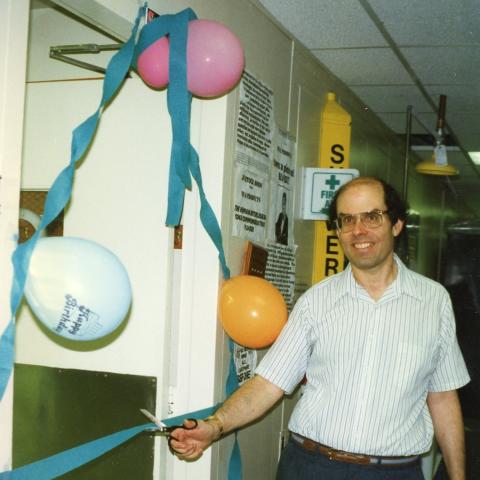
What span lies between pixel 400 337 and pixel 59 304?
1190 mm

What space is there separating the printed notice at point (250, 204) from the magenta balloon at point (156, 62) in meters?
0.57

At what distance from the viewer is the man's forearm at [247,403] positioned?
208 cm

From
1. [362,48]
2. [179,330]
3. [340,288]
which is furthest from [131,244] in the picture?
[362,48]

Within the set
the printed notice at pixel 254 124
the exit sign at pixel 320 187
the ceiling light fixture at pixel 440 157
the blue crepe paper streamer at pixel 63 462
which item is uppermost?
the ceiling light fixture at pixel 440 157

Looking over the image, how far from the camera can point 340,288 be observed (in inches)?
87.5

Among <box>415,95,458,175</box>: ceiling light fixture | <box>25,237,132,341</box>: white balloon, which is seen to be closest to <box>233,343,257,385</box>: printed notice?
<box>25,237,132,341</box>: white balloon

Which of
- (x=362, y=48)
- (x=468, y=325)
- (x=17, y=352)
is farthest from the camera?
(x=468, y=325)

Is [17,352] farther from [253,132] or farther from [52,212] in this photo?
[253,132]

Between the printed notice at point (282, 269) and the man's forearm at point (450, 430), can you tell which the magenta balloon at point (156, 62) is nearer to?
the printed notice at point (282, 269)

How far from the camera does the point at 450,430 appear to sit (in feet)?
7.13

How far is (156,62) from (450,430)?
160cm

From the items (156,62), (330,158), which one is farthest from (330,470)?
(330,158)

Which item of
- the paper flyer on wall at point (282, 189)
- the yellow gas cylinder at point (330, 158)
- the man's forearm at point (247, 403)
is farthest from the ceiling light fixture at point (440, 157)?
the man's forearm at point (247, 403)

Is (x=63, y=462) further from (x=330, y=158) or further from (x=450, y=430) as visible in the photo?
(x=330, y=158)
